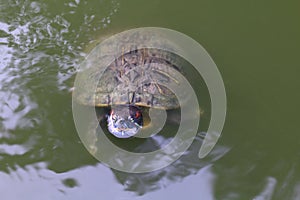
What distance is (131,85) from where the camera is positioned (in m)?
2.27

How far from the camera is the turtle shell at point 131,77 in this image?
89.7 inches

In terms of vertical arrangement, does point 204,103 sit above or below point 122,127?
above

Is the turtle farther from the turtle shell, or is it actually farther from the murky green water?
the murky green water

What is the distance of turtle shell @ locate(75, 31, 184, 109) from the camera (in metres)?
2.28

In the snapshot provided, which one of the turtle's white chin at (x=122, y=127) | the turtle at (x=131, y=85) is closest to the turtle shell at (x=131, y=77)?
the turtle at (x=131, y=85)

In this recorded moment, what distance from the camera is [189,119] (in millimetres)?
2277

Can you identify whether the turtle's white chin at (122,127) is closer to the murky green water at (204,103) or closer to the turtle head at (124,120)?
the turtle head at (124,120)

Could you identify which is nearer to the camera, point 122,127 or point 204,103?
point 122,127

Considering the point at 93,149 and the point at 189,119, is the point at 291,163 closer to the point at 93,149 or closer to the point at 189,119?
the point at 189,119

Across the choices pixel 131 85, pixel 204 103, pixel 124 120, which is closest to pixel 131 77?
pixel 131 85

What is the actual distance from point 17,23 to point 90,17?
470 millimetres

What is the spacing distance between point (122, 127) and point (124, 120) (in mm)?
55

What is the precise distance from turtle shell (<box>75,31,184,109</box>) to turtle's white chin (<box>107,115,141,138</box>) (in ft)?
0.34

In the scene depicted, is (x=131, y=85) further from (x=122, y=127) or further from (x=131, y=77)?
(x=122, y=127)
